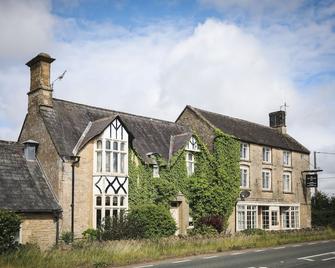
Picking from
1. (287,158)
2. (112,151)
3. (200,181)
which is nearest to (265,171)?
(287,158)

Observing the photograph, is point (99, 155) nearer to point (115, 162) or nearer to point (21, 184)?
point (115, 162)

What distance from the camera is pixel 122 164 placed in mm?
27156

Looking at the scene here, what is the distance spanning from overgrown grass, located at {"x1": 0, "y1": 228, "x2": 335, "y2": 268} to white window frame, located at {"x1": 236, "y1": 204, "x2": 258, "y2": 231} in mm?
7489

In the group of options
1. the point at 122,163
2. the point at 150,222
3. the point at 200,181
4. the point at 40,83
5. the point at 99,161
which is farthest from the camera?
the point at 200,181

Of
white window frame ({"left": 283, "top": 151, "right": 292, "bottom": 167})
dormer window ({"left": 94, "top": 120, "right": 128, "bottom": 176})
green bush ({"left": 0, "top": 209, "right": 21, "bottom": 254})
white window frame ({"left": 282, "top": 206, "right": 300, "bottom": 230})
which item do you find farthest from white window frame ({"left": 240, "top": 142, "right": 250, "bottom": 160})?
green bush ({"left": 0, "top": 209, "right": 21, "bottom": 254})

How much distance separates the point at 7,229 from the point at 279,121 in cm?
3253

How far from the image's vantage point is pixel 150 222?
81.9ft

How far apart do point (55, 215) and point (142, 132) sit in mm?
9665

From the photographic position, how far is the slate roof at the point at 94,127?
26.0 meters

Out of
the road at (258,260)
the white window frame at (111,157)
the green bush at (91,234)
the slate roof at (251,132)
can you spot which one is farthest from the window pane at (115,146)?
the slate roof at (251,132)


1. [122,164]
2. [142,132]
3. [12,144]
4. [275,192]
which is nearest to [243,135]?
[275,192]

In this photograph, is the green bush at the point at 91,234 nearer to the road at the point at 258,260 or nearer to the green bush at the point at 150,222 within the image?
the green bush at the point at 150,222

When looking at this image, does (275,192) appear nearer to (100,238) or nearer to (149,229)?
(149,229)

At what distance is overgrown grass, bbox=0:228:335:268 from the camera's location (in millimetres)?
16047
